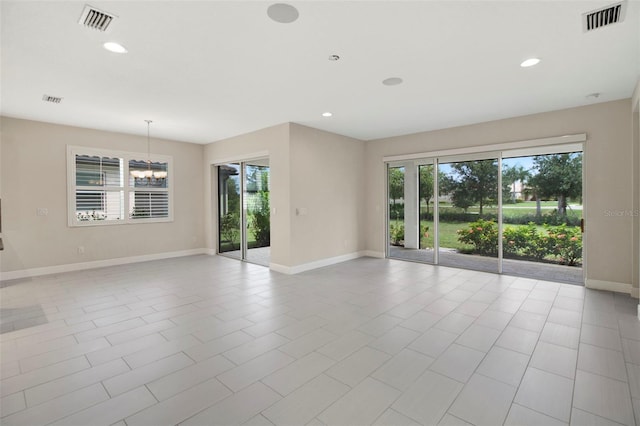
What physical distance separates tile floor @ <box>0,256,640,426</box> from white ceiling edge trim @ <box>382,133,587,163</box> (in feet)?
7.22

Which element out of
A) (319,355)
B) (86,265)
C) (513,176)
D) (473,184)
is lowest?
(319,355)

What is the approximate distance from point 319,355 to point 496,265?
4952 millimetres

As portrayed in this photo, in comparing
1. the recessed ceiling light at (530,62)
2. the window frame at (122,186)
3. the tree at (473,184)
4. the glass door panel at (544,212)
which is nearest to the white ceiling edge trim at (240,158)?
the window frame at (122,186)

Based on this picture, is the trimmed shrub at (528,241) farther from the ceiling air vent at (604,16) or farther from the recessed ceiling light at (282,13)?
the recessed ceiling light at (282,13)

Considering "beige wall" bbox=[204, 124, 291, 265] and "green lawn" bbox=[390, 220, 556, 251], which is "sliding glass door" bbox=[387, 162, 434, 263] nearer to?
"green lawn" bbox=[390, 220, 556, 251]

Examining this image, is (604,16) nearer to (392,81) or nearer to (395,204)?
(392,81)

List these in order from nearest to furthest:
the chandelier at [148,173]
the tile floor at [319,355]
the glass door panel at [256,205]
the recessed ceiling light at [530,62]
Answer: the tile floor at [319,355]
the recessed ceiling light at [530,62]
the chandelier at [148,173]
the glass door panel at [256,205]

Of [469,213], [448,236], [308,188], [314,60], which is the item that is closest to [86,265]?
[308,188]

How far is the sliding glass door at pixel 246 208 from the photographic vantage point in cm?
677

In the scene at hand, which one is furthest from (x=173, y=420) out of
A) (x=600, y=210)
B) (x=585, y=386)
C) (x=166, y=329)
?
(x=600, y=210)

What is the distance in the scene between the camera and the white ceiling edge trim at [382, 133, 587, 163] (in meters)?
4.61

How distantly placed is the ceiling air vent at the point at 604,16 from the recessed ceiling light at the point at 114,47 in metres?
3.87

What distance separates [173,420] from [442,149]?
5840mm

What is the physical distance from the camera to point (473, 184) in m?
5.88
